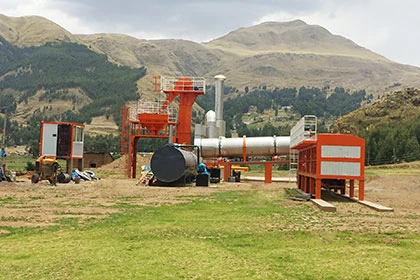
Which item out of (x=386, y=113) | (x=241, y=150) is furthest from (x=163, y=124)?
(x=386, y=113)

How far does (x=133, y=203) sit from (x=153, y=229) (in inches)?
334

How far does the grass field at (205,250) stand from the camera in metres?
9.42

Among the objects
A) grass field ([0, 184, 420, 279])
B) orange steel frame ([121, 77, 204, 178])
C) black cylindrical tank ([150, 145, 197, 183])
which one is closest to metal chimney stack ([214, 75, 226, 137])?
orange steel frame ([121, 77, 204, 178])

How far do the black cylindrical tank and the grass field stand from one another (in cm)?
1892

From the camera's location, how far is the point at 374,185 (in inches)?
1590

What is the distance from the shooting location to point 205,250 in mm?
11328

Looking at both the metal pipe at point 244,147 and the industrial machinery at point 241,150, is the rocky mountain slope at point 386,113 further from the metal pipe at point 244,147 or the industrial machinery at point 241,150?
the metal pipe at point 244,147

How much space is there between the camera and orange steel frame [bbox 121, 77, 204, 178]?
48.9 m

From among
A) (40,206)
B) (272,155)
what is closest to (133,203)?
(40,206)

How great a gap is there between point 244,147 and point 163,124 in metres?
7.53

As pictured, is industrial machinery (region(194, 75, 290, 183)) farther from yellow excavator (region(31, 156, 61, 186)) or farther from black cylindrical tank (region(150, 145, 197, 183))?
yellow excavator (region(31, 156, 61, 186))

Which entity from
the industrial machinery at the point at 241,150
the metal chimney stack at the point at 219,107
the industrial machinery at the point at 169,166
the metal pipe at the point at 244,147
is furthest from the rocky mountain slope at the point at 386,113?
the industrial machinery at the point at 169,166

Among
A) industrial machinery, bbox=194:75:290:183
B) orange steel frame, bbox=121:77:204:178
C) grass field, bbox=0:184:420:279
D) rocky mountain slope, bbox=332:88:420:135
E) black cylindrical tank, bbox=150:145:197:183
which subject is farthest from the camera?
rocky mountain slope, bbox=332:88:420:135

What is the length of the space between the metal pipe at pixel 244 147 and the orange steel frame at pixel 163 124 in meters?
2.40
